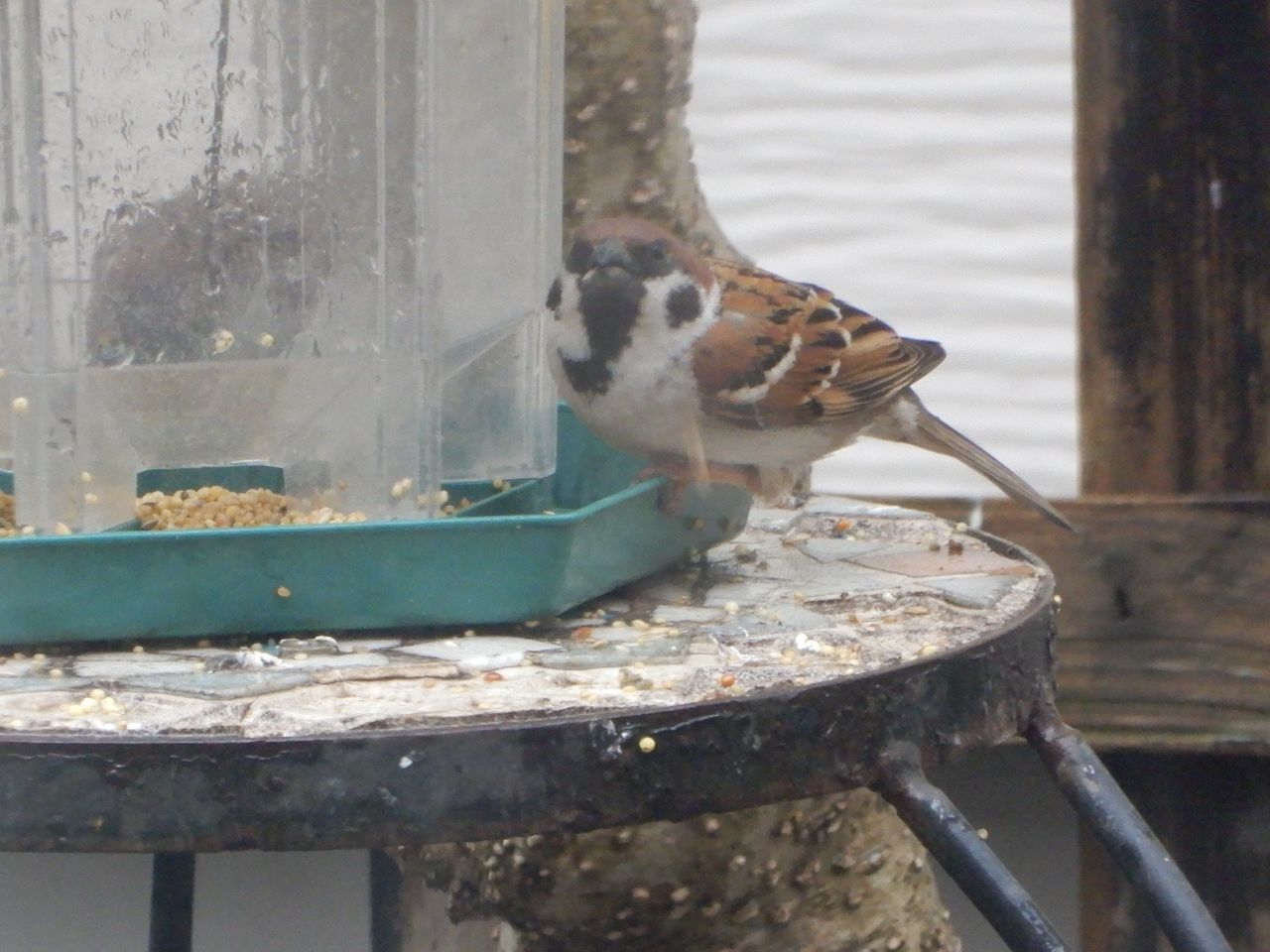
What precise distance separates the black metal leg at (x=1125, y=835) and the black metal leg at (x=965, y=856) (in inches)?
6.0

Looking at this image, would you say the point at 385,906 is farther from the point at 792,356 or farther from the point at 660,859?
the point at 792,356

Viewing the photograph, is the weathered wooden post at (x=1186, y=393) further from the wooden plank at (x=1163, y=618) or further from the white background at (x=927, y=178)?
the white background at (x=927, y=178)

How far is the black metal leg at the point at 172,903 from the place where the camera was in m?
2.04

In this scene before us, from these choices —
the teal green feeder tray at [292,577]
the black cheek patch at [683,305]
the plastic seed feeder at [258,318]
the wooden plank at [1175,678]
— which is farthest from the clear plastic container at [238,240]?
the wooden plank at [1175,678]

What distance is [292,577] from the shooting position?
146 cm

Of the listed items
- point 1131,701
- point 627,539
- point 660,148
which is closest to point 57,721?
point 627,539

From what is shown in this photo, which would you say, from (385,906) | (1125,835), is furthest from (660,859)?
(385,906)

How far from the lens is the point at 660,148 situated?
2424 mm

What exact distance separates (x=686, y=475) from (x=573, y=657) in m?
0.45

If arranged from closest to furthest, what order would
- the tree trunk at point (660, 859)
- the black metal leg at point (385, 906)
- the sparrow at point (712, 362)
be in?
the tree trunk at point (660, 859) < the sparrow at point (712, 362) < the black metal leg at point (385, 906)

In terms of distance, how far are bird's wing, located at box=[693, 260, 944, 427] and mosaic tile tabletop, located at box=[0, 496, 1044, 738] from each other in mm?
318

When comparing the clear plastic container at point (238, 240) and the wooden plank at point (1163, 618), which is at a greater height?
the clear plastic container at point (238, 240)

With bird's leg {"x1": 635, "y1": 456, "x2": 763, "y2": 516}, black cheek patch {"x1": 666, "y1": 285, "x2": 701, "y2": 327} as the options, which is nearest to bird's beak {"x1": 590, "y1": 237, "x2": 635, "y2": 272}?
black cheek patch {"x1": 666, "y1": 285, "x2": 701, "y2": 327}

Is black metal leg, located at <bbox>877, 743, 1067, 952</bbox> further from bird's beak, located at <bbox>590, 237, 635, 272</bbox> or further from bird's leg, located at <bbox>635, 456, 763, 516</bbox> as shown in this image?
bird's beak, located at <bbox>590, 237, 635, 272</bbox>
